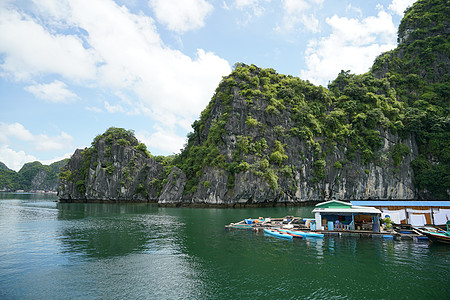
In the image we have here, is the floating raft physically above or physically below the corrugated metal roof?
below

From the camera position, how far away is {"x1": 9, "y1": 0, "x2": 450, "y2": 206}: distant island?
221ft

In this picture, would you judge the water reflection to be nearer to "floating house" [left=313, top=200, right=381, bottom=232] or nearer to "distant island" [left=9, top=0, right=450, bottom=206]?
"floating house" [left=313, top=200, right=381, bottom=232]

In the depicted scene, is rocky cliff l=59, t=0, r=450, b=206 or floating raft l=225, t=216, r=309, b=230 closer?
floating raft l=225, t=216, r=309, b=230

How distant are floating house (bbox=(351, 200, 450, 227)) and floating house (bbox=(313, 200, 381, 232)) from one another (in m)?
4.15

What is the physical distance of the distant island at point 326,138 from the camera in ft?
221

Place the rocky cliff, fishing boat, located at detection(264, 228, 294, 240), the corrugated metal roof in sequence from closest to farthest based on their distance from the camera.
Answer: the corrugated metal roof, fishing boat, located at detection(264, 228, 294, 240), the rocky cliff

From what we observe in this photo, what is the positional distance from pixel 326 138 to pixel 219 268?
6736 centimetres

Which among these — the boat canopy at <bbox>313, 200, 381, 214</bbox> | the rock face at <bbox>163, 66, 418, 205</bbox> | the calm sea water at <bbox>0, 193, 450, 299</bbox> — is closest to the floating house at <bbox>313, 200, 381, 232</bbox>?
the boat canopy at <bbox>313, 200, 381, 214</bbox>

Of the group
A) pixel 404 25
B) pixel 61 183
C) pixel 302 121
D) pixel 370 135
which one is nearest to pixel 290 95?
pixel 302 121

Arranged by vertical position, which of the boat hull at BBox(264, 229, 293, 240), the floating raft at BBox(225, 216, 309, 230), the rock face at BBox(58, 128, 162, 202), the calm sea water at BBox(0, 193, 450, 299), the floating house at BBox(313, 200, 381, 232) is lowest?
the calm sea water at BBox(0, 193, 450, 299)

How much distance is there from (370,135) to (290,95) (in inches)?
1036

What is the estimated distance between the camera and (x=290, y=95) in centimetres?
7869

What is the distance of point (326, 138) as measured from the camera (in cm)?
7619

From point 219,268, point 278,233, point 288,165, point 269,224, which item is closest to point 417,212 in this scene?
point 278,233
